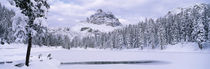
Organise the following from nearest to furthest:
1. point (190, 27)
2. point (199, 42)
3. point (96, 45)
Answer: point (199, 42)
point (190, 27)
point (96, 45)

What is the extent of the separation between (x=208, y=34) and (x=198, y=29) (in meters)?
4.31

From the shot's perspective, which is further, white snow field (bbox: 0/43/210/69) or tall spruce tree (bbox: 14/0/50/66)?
white snow field (bbox: 0/43/210/69)

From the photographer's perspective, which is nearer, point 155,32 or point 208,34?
point 208,34

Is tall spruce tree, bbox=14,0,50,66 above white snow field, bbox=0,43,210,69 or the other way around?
above

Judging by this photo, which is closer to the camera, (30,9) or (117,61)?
(30,9)

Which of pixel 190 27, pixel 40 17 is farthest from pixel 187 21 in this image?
pixel 40 17

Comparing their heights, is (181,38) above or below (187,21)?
below

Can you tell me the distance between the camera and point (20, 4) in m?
20.8

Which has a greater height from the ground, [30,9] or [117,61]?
[30,9]

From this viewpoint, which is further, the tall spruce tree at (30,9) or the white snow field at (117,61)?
the white snow field at (117,61)

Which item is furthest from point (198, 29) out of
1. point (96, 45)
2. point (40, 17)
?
point (96, 45)

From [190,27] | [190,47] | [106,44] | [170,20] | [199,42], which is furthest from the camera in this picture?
[106,44]

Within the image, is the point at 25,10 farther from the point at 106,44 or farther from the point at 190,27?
the point at 106,44

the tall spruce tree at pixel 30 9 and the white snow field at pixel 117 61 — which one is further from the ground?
the tall spruce tree at pixel 30 9
